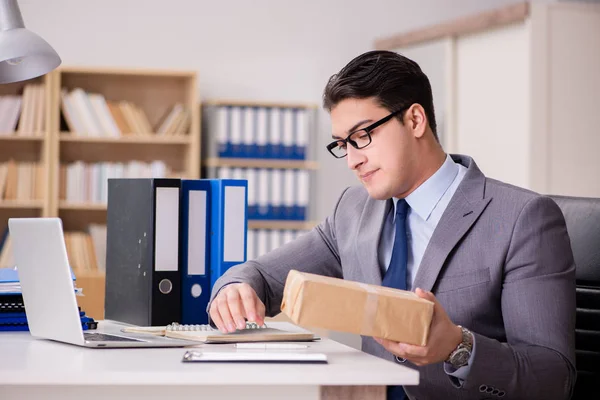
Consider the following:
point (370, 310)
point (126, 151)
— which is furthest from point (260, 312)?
point (126, 151)

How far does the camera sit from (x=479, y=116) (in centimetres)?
497

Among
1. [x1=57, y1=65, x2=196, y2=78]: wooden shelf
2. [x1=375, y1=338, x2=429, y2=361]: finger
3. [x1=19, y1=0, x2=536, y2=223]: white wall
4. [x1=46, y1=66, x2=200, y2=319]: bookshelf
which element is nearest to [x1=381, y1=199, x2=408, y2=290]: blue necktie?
[x1=375, y1=338, x2=429, y2=361]: finger

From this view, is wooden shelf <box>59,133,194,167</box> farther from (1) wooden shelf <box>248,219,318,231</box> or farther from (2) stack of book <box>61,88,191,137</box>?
(1) wooden shelf <box>248,219,318,231</box>

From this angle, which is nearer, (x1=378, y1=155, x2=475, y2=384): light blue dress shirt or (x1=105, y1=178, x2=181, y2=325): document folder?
(x1=378, y1=155, x2=475, y2=384): light blue dress shirt

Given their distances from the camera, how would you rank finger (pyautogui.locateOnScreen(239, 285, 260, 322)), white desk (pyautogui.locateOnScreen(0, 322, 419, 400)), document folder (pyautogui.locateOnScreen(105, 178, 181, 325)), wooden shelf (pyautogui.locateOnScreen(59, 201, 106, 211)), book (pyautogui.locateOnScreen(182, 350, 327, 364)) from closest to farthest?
white desk (pyautogui.locateOnScreen(0, 322, 419, 400))
book (pyautogui.locateOnScreen(182, 350, 327, 364))
finger (pyautogui.locateOnScreen(239, 285, 260, 322))
document folder (pyautogui.locateOnScreen(105, 178, 181, 325))
wooden shelf (pyautogui.locateOnScreen(59, 201, 106, 211))

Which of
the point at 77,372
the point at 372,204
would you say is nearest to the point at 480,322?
the point at 372,204

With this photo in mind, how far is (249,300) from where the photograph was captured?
1700 mm

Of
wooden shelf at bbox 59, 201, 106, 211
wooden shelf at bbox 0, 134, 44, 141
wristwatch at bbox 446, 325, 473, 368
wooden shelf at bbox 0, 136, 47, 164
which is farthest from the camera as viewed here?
wooden shelf at bbox 0, 136, 47, 164

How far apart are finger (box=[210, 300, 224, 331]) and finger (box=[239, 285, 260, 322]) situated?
53 mm

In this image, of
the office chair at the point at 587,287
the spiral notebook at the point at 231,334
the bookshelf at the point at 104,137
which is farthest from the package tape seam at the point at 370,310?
the bookshelf at the point at 104,137

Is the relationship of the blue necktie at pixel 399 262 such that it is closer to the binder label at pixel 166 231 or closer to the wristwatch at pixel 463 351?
the wristwatch at pixel 463 351

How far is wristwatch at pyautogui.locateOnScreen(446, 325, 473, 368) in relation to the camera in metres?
1.44

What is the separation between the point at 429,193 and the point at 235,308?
48 centimetres

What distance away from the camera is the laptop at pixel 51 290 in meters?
1.51
